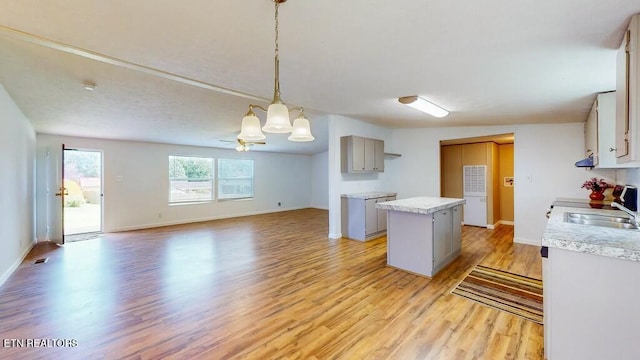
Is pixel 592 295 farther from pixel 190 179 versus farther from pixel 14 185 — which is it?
pixel 190 179

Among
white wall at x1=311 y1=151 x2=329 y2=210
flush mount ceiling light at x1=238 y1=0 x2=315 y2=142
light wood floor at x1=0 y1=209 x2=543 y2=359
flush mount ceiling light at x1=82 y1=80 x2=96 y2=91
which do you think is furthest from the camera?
white wall at x1=311 y1=151 x2=329 y2=210

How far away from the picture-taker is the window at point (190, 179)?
7.33m

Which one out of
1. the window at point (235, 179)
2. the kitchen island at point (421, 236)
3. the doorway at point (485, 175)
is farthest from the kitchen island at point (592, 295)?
the window at point (235, 179)

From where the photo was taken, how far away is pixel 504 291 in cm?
287

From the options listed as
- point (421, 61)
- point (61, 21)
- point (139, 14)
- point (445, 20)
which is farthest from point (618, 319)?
point (61, 21)

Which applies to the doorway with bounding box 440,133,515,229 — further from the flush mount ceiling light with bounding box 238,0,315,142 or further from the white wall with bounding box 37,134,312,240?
the white wall with bounding box 37,134,312,240

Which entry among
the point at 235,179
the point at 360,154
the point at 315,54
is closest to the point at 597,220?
the point at 315,54

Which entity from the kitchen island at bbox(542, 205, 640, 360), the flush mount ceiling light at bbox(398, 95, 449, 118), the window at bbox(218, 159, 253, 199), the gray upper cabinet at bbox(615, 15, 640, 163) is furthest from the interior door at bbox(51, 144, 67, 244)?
the gray upper cabinet at bbox(615, 15, 640, 163)

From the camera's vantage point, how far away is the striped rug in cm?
251

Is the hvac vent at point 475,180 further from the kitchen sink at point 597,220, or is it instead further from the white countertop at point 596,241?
the white countertop at point 596,241

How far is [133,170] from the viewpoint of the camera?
21.6ft

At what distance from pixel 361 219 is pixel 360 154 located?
131 cm

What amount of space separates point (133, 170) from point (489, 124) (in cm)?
812

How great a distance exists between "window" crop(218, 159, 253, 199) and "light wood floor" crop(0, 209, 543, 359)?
385 centimetres
